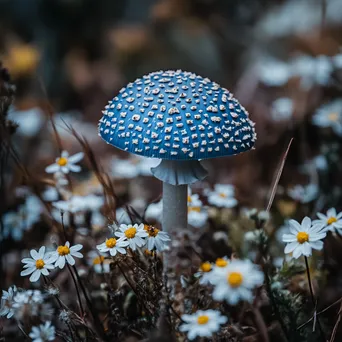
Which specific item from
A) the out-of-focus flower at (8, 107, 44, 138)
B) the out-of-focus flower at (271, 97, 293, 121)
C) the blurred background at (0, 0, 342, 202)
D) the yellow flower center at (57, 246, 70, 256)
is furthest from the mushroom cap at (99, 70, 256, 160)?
the blurred background at (0, 0, 342, 202)

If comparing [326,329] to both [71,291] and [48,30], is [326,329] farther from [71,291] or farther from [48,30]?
[48,30]

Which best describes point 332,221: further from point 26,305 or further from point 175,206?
point 26,305

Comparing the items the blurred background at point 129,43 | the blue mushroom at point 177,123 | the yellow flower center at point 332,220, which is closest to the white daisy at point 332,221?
the yellow flower center at point 332,220

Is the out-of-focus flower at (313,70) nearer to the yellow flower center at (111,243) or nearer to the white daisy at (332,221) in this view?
the white daisy at (332,221)

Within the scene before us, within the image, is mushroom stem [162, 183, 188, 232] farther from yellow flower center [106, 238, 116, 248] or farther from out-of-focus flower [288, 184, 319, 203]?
out-of-focus flower [288, 184, 319, 203]

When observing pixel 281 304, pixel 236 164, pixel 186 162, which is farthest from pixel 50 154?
pixel 281 304

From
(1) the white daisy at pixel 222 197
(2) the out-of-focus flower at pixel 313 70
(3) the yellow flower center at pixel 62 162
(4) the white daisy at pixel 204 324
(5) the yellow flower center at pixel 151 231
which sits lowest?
(4) the white daisy at pixel 204 324
